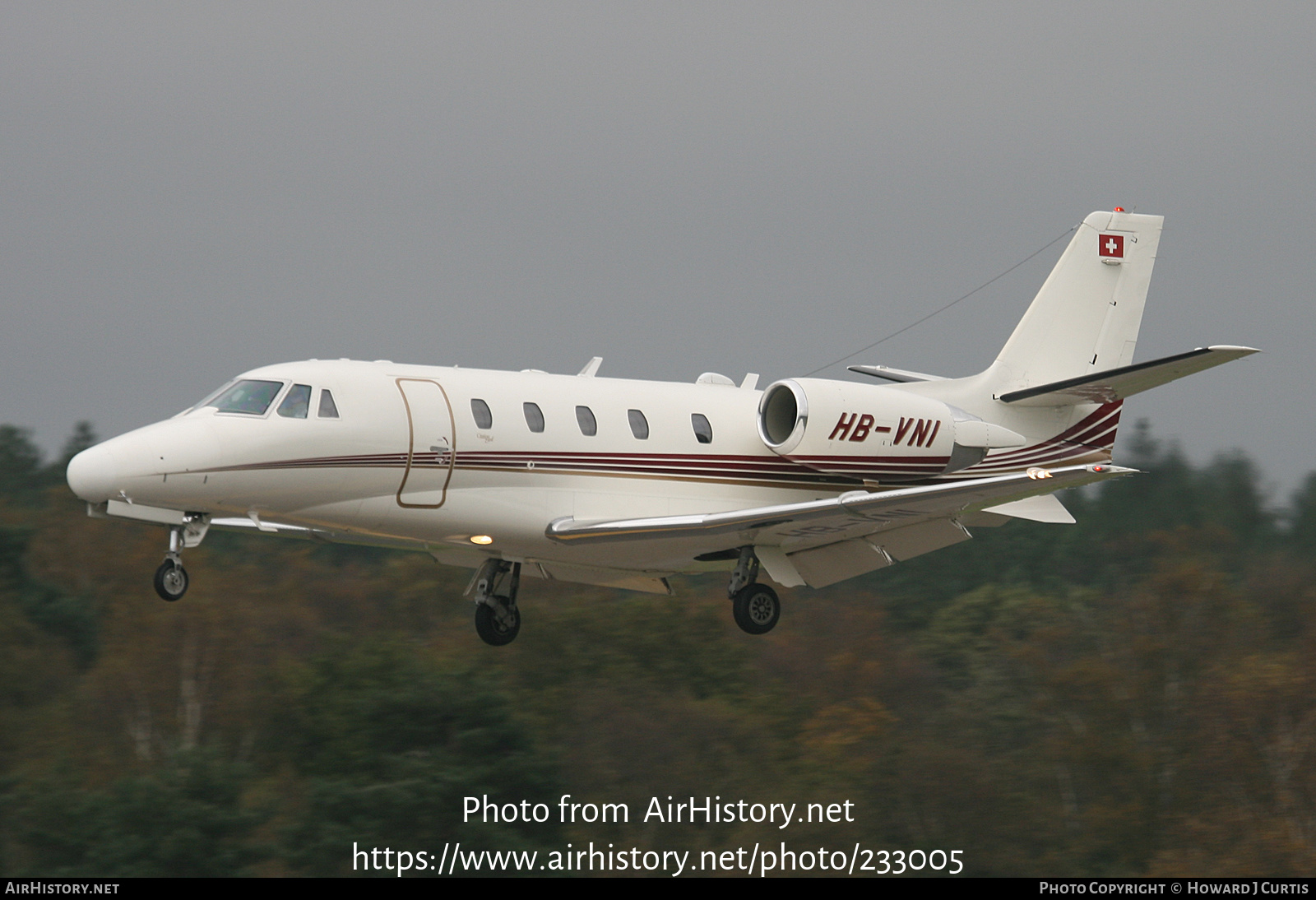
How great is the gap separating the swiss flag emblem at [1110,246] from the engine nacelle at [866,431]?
4003mm

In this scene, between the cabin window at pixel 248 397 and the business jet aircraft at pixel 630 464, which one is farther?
the cabin window at pixel 248 397

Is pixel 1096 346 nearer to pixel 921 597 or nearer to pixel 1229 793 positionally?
pixel 1229 793

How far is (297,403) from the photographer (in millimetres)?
18281

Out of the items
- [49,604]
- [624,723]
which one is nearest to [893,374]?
[624,723]

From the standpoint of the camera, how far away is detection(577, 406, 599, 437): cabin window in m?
19.8

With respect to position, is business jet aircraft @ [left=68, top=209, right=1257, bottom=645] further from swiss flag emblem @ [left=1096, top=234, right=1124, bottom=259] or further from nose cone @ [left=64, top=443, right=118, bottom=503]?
swiss flag emblem @ [left=1096, top=234, right=1124, bottom=259]

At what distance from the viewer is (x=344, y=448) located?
18.3 meters

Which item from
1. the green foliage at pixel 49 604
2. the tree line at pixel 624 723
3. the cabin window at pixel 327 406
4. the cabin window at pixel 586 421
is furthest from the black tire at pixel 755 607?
the green foliage at pixel 49 604

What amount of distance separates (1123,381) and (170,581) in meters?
11.7

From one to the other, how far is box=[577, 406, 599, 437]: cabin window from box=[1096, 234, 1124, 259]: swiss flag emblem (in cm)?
865

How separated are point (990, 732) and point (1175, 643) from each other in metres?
5.50

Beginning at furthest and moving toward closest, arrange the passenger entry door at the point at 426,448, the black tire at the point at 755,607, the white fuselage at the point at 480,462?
the black tire at the point at 755,607, the passenger entry door at the point at 426,448, the white fuselage at the point at 480,462

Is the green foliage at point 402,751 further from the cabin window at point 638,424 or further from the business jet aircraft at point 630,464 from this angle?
the cabin window at point 638,424

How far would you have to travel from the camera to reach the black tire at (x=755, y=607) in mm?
20500
